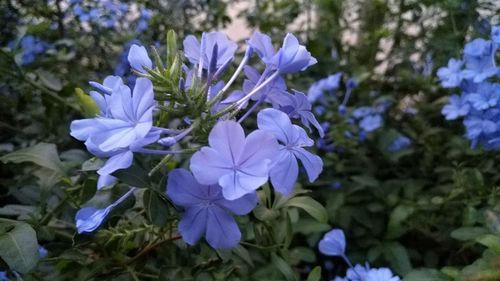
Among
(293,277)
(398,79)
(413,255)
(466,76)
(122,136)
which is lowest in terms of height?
(413,255)

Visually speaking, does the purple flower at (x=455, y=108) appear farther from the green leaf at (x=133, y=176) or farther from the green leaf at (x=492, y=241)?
the green leaf at (x=133, y=176)

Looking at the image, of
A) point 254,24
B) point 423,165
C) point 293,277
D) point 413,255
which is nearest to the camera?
point 293,277

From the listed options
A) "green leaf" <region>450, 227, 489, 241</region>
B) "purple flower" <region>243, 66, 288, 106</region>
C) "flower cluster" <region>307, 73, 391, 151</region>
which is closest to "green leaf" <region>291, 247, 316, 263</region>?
"green leaf" <region>450, 227, 489, 241</region>

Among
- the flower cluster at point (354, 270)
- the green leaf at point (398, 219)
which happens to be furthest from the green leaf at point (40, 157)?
the green leaf at point (398, 219)

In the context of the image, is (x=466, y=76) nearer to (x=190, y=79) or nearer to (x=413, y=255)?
A: (x=413, y=255)

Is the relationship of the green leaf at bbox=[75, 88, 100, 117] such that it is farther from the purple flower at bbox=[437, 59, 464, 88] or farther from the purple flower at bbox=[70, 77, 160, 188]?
Result: the purple flower at bbox=[437, 59, 464, 88]

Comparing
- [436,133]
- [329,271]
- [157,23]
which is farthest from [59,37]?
[436,133]
